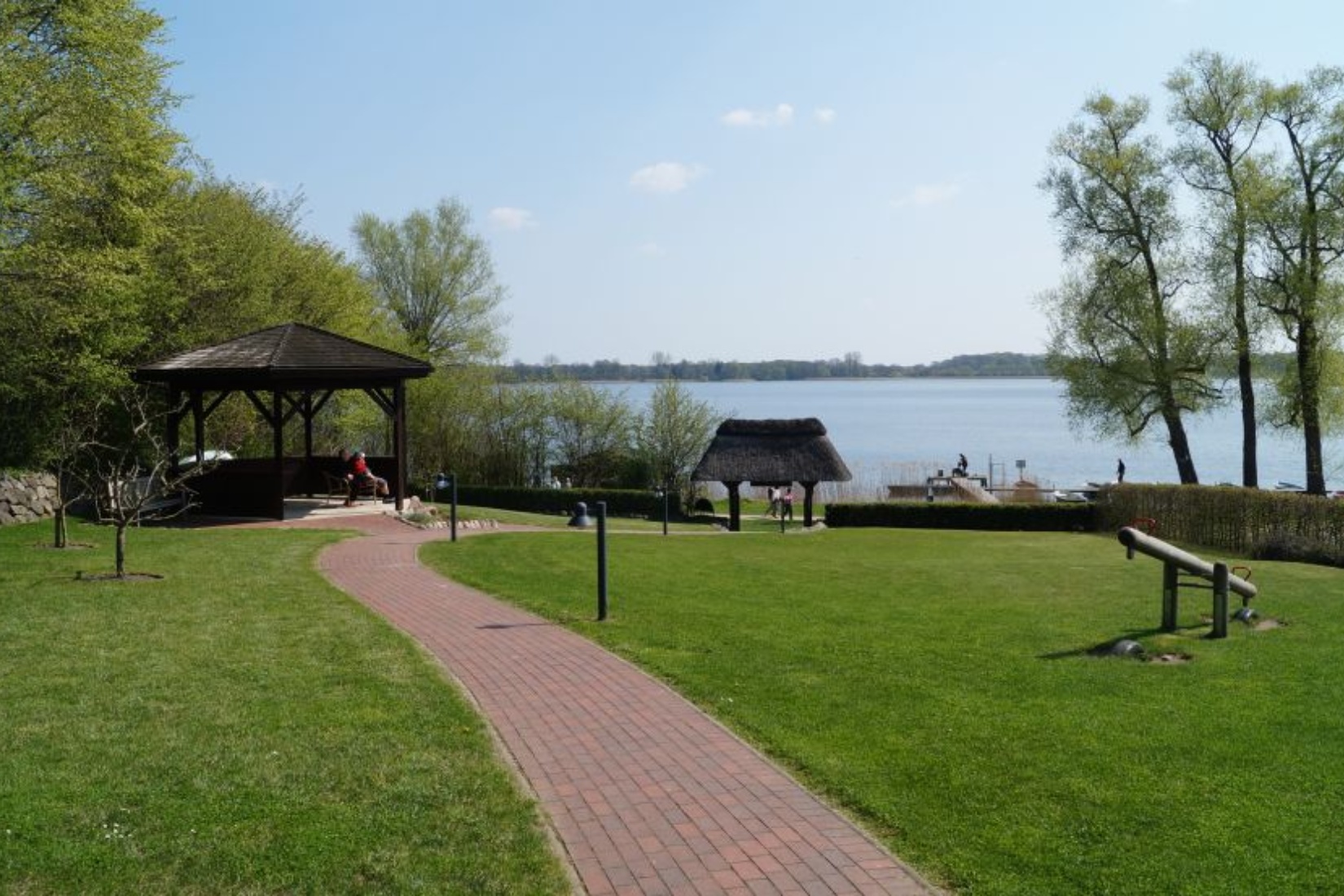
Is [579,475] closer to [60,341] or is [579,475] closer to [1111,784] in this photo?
[60,341]

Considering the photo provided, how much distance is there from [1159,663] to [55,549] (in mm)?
14811

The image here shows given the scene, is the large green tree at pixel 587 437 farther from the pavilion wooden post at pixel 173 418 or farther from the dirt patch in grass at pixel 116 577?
the dirt patch in grass at pixel 116 577

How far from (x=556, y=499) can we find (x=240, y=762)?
3427 cm

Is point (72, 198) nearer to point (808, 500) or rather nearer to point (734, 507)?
point (734, 507)

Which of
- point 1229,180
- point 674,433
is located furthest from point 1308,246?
point 674,433

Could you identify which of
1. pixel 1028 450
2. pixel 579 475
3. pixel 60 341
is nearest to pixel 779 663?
pixel 60 341

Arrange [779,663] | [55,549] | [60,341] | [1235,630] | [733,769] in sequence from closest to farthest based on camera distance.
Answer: [733,769] < [779,663] < [1235,630] < [55,549] < [60,341]

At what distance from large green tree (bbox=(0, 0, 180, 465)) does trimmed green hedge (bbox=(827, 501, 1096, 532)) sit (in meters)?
20.8

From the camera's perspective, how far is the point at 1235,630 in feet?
38.4

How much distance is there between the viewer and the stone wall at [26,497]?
64.2ft

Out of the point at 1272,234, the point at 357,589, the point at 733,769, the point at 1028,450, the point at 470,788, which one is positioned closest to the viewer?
the point at 470,788

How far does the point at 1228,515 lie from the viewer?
89.1 feet

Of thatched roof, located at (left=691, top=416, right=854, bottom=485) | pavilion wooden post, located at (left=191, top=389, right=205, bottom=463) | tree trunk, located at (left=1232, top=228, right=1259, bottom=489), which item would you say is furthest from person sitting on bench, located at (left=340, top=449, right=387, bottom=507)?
tree trunk, located at (left=1232, top=228, right=1259, bottom=489)

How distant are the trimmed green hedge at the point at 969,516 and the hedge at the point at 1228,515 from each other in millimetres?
1036
